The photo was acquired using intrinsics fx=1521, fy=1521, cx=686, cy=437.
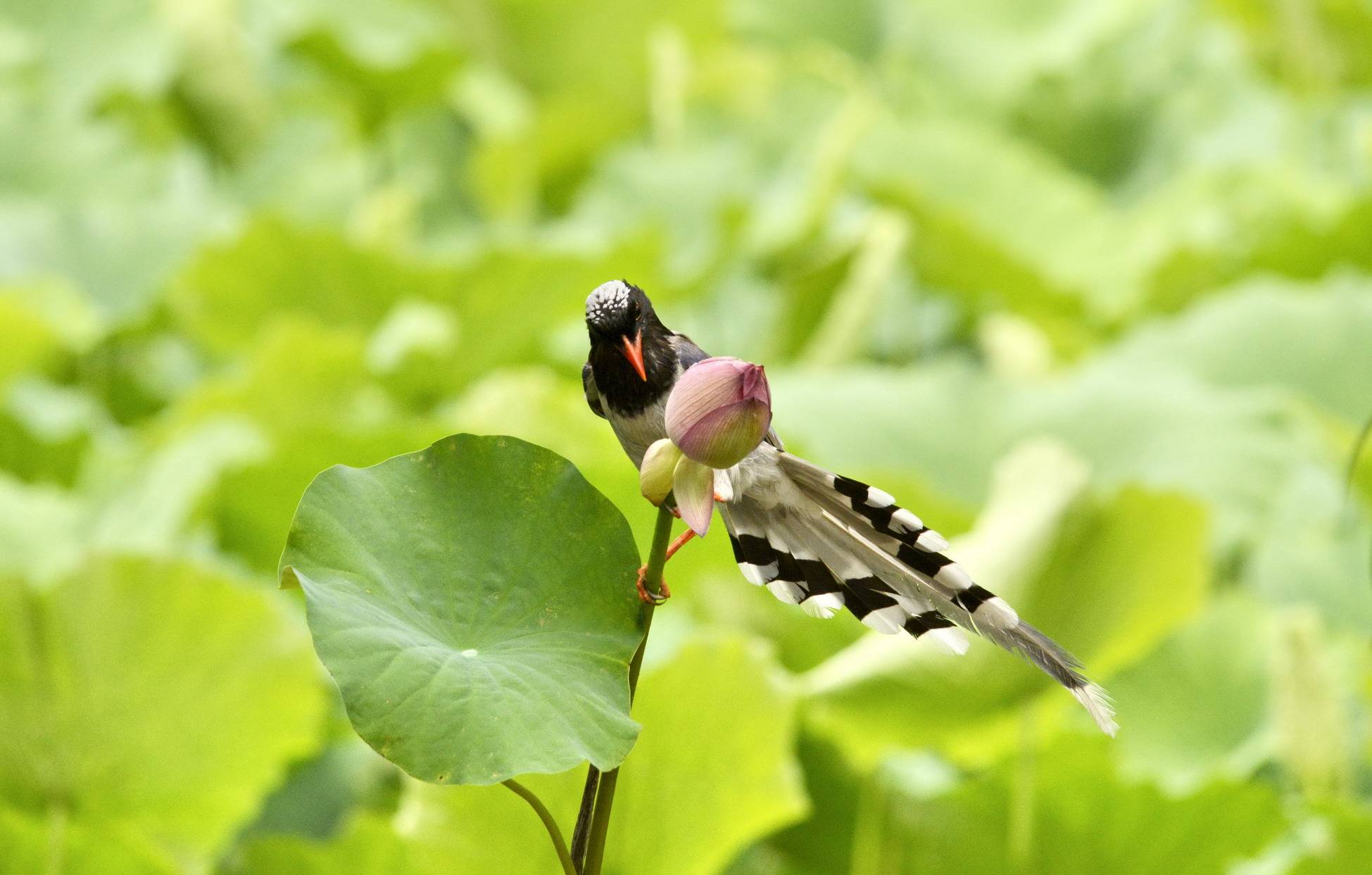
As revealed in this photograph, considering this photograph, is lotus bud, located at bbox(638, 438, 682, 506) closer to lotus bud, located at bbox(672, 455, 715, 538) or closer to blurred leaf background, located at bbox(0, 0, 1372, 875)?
lotus bud, located at bbox(672, 455, 715, 538)

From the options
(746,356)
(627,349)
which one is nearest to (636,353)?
(627,349)

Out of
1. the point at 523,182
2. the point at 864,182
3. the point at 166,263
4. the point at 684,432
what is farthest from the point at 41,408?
the point at 684,432

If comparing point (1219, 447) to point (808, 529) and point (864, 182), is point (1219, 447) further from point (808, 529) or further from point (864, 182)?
point (808, 529)

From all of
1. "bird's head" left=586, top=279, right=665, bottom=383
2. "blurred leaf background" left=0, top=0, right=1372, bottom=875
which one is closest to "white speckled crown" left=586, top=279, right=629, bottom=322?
"bird's head" left=586, top=279, right=665, bottom=383

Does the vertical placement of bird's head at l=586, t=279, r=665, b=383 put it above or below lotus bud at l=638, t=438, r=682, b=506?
above

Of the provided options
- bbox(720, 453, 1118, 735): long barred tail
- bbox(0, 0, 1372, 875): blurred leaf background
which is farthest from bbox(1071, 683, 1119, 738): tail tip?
bbox(0, 0, 1372, 875): blurred leaf background

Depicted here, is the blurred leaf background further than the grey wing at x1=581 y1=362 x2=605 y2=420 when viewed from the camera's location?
Yes

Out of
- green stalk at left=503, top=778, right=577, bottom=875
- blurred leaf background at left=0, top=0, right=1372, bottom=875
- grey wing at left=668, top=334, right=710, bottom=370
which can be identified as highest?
blurred leaf background at left=0, top=0, right=1372, bottom=875

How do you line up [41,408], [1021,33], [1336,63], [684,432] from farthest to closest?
1. [1021,33]
2. [1336,63]
3. [41,408]
4. [684,432]
